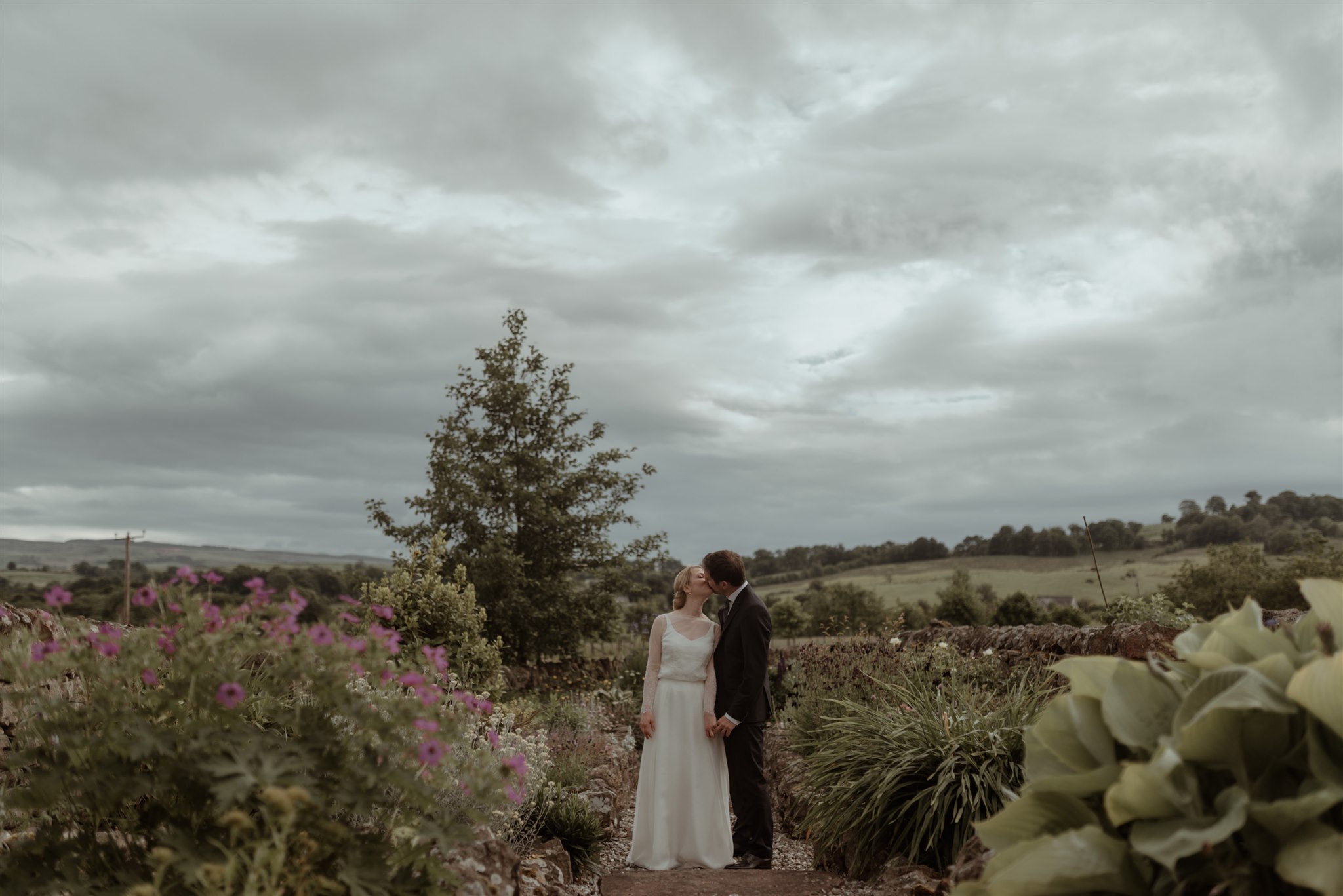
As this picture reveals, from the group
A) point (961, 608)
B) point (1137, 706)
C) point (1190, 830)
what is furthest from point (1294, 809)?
point (961, 608)

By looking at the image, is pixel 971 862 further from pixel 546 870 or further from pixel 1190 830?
pixel 546 870

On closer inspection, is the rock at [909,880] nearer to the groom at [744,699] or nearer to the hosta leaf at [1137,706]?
the groom at [744,699]

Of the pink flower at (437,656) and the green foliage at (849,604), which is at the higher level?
the pink flower at (437,656)

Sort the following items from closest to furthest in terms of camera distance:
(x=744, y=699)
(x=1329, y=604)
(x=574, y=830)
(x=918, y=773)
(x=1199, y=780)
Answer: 1. (x=1199, y=780)
2. (x=1329, y=604)
3. (x=918, y=773)
4. (x=574, y=830)
5. (x=744, y=699)

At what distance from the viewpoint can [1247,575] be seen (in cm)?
3403

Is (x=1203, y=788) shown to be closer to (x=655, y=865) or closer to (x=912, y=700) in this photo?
(x=912, y=700)

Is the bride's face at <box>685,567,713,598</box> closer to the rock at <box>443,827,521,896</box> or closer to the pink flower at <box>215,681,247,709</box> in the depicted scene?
the rock at <box>443,827,521,896</box>

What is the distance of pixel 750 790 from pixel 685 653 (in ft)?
3.43

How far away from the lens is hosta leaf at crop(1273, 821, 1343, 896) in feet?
5.33

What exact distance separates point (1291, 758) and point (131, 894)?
2803 mm

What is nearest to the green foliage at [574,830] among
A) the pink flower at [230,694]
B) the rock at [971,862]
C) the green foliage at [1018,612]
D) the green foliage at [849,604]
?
the rock at [971,862]

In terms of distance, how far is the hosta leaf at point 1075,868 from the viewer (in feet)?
6.07

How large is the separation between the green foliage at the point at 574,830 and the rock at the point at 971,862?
9.70 feet

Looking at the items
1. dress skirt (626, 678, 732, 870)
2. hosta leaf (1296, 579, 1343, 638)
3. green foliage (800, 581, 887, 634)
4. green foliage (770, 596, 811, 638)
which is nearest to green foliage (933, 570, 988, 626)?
green foliage (770, 596, 811, 638)
